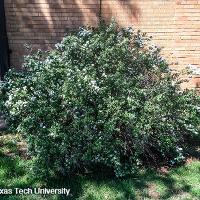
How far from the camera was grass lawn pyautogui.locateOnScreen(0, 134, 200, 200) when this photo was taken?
5.70m

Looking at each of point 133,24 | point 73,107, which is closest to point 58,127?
point 73,107

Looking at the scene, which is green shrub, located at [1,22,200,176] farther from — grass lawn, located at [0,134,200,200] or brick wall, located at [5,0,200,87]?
brick wall, located at [5,0,200,87]

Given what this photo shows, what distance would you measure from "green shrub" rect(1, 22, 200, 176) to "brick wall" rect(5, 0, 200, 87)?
1251 mm

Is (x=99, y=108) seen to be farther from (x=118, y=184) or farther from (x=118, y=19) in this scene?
(x=118, y=19)

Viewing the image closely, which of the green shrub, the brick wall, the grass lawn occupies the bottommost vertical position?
the grass lawn

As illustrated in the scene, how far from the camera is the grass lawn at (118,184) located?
570 centimetres

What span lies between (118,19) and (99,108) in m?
2.70

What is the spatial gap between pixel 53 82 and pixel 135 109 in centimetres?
121

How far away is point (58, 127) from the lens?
5.79 metres

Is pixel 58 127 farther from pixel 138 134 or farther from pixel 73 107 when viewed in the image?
pixel 138 134

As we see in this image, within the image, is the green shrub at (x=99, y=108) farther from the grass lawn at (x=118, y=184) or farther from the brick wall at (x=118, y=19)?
the brick wall at (x=118, y=19)

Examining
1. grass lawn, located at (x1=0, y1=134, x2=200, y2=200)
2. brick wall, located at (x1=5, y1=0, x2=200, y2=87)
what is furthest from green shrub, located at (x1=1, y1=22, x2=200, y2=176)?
brick wall, located at (x1=5, y1=0, x2=200, y2=87)

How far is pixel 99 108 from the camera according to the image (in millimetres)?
6133

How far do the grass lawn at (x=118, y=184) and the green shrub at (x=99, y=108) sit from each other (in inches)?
6.9
